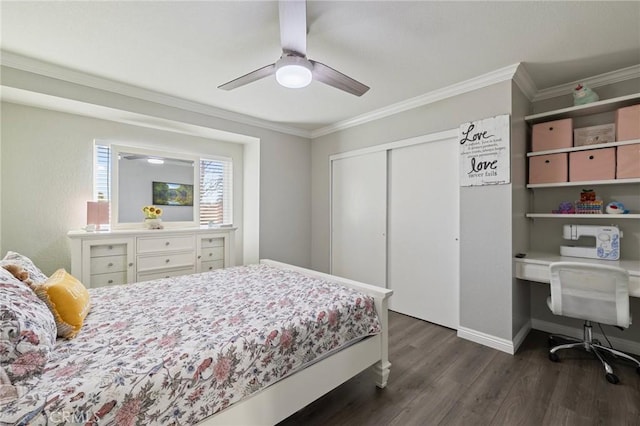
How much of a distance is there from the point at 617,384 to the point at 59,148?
203 inches

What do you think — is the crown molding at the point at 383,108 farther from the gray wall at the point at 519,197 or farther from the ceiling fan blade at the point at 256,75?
the ceiling fan blade at the point at 256,75

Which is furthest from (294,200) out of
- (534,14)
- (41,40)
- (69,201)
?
(534,14)

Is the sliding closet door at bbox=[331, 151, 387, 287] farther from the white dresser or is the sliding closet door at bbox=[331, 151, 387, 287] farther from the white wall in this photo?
the white wall

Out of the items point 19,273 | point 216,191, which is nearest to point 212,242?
point 216,191

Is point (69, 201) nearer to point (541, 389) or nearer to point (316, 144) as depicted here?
point (316, 144)

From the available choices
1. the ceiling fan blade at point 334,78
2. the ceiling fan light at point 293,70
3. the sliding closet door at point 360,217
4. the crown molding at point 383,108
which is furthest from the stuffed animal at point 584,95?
the ceiling fan light at point 293,70

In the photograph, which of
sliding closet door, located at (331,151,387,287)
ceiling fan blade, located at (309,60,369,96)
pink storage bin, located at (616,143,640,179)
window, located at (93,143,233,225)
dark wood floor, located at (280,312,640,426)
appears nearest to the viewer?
dark wood floor, located at (280,312,640,426)

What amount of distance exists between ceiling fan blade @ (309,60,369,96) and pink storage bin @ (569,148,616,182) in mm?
2031

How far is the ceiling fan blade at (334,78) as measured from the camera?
1794mm

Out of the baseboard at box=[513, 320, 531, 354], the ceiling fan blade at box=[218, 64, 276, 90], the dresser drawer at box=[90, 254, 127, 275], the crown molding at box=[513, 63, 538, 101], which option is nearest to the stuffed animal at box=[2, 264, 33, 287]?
the dresser drawer at box=[90, 254, 127, 275]

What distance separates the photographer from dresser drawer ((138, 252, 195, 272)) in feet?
9.53

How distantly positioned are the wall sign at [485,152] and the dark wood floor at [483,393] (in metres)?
1.54

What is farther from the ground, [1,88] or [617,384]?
[1,88]

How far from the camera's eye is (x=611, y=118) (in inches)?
98.5
